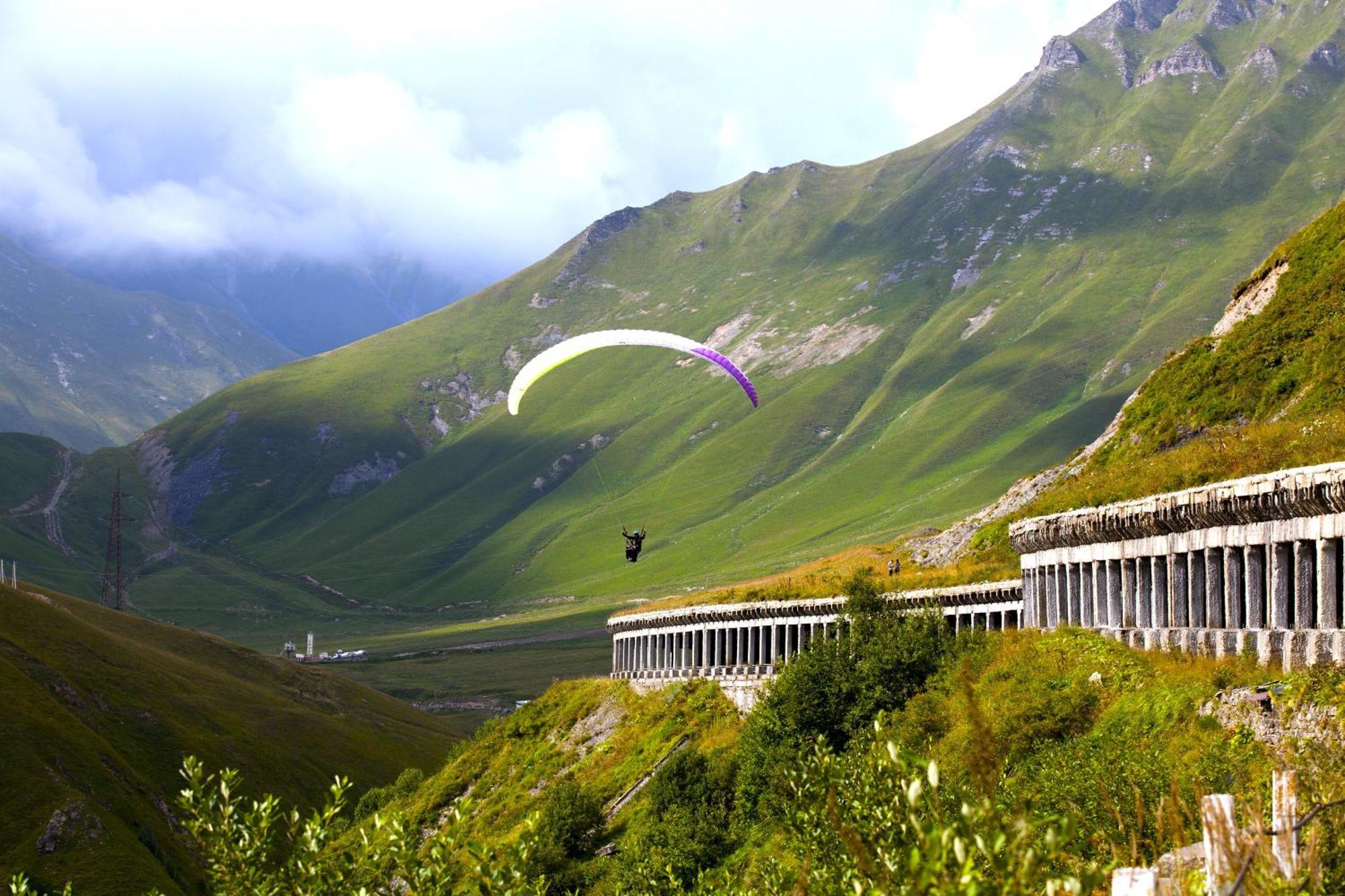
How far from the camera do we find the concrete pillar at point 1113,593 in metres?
42.1

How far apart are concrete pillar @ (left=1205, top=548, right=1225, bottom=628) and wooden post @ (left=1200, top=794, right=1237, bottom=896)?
2272 cm

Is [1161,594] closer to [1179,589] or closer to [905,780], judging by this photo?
[1179,589]

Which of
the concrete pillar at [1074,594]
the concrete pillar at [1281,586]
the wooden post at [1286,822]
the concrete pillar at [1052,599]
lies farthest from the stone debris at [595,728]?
the wooden post at [1286,822]

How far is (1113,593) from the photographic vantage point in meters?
42.4

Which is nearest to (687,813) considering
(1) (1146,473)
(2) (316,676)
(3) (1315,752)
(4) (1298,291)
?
(1) (1146,473)

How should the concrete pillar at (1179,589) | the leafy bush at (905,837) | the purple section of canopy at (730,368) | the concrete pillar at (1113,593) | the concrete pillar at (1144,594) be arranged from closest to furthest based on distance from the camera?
the leafy bush at (905,837) → the concrete pillar at (1179,589) → the concrete pillar at (1144,594) → the concrete pillar at (1113,593) → the purple section of canopy at (730,368)

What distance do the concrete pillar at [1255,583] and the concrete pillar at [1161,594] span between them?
4.57m

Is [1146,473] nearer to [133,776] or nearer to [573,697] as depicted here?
[573,697]

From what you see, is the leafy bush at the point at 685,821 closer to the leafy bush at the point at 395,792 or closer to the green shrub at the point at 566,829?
the green shrub at the point at 566,829

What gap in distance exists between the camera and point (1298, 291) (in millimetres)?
66125

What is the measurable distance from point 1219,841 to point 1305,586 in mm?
20658

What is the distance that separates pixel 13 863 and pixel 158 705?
39.8 metres

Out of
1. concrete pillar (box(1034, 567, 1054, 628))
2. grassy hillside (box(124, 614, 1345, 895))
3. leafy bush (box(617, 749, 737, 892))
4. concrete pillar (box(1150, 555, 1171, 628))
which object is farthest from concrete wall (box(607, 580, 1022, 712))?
concrete pillar (box(1150, 555, 1171, 628))

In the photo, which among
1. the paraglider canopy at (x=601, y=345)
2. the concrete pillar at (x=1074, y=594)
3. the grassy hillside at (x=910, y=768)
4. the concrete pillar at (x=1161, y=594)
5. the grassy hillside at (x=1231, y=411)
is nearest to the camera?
the grassy hillside at (x=910, y=768)
